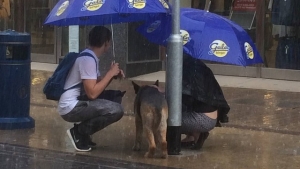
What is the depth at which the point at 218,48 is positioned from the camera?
7.36 meters

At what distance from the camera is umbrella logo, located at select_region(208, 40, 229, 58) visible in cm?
732

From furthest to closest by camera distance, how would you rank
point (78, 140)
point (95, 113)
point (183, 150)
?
point (183, 150) → point (78, 140) → point (95, 113)

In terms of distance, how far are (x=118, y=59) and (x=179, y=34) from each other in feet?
23.3

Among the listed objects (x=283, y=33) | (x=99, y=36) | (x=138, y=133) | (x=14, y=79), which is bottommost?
(x=138, y=133)

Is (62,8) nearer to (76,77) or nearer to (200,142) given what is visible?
(76,77)

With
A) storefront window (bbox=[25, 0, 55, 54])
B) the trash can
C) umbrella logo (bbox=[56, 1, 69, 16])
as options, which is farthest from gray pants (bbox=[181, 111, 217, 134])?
storefront window (bbox=[25, 0, 55, 54])

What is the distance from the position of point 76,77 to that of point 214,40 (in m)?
1.58

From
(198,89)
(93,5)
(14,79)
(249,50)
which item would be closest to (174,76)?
(198,89)

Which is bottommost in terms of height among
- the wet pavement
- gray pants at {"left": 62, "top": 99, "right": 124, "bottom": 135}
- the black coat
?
the wet pavement

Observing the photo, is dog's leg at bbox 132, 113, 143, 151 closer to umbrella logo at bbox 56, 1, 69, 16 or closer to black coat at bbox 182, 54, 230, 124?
black coat at bbox 182, 54, 230, 124

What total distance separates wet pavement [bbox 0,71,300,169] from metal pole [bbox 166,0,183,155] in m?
0.39

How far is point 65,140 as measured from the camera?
8.58 metres

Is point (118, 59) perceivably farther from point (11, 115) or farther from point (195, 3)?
point (11, 115)

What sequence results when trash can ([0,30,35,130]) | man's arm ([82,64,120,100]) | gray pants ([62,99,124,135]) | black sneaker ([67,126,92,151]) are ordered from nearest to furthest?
1. man's arm ([82,64,120,100])
2. gray pants ([62,99,124,135])
3. black sneaker ([67,126,92,151])
4. trash can ([0,30,35,130])
